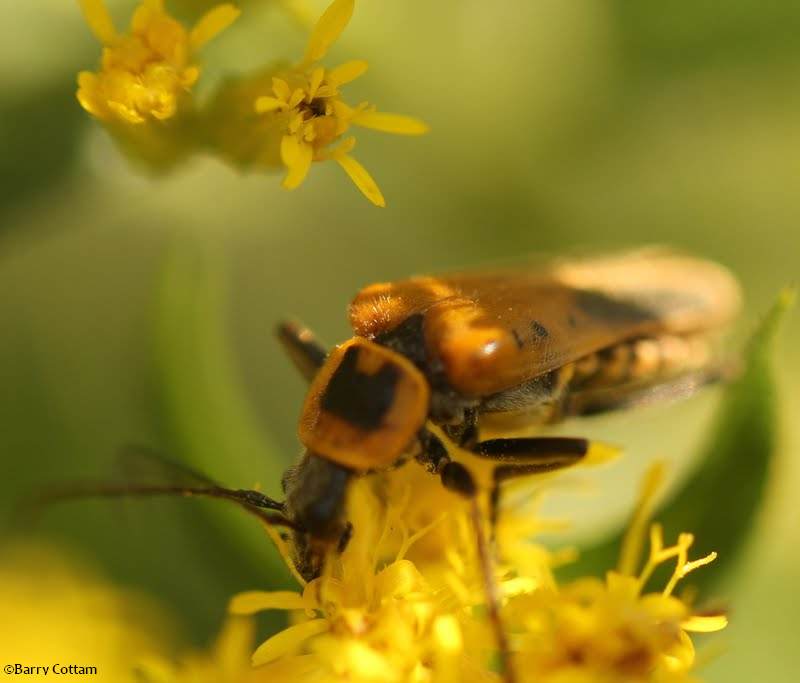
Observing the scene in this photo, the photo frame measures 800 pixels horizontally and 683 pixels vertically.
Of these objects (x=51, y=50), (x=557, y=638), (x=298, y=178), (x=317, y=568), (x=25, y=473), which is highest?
(x=51, y=50)

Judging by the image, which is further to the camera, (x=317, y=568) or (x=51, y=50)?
(x=51, y=50)

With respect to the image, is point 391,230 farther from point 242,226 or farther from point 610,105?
point 610,105

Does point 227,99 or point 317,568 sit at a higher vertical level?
point 227,99

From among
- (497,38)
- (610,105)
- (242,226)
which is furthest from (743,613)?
(242,226)

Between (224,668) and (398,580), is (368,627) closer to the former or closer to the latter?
(398,580)

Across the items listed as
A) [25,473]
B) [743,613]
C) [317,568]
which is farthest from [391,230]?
[317,568]

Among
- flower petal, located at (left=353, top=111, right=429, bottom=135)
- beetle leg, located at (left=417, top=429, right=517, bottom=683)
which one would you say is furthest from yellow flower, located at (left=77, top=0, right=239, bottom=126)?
beetle leg, located at (left=417, top=429, right=517, bottom=683)

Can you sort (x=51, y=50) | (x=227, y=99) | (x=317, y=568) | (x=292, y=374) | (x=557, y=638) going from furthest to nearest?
(x=292, y=374), (x=51, y=50), (x=227, y=99), (x=317, y=568), (x=557, y=638)

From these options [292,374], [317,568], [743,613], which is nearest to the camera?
[317,568]
